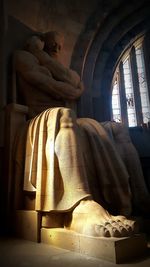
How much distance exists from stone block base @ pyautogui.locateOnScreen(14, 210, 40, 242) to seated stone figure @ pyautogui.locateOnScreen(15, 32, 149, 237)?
0.16m

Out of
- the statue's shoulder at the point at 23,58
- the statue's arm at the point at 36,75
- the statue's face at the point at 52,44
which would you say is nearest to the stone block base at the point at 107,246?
the statue's arm at the point at 36,75

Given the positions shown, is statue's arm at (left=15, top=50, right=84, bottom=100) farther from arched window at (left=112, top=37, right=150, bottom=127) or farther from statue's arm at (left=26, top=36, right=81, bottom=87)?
arched window at (left=112, top=37, right=150, bottom=127)

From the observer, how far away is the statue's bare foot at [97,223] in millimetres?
1656

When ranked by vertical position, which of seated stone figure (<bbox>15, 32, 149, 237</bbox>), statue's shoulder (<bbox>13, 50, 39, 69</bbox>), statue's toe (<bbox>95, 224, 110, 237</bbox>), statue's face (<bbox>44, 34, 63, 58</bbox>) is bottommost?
statue's toe (<bbox>95, 224, 110, 237</bbox>)

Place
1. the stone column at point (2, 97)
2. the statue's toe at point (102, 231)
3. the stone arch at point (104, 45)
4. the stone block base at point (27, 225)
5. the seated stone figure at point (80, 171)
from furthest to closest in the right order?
the stone arch at point (104, 45) < the stone column at point (2, 97) < the stone block base at point (27, 225) < the seated stone figure at point (80, 171) < the statue's toe at point (102, 231)

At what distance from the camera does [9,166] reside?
270 cm

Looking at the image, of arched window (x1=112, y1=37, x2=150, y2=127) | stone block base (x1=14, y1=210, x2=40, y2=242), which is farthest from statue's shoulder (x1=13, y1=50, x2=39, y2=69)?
arched window (x1=112, y1=37, x2=150, y2=127)

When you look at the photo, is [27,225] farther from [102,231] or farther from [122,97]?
[122,97]

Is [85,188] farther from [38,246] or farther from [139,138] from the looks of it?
[139,138]

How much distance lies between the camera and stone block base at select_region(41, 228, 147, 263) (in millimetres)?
1548

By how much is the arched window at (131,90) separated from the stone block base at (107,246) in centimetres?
361

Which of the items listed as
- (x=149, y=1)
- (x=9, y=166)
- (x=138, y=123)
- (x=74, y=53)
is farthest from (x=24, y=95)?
(x=149, y=1)

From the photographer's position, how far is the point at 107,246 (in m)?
1.58

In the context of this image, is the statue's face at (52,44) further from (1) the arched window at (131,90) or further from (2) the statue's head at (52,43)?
(1) the arched window at (131,90)
